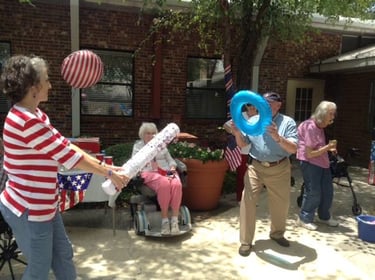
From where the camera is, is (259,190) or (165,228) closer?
(259,190)

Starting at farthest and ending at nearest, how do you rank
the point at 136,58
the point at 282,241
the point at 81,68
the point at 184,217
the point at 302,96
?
the point at 302,96
the point at 136,58
the point at 81,68
the point at 184,217
the point at 282,241

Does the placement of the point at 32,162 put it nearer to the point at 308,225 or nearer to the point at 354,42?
the point at 308,225

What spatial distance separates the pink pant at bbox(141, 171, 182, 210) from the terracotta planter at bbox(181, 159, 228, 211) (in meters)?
0.88

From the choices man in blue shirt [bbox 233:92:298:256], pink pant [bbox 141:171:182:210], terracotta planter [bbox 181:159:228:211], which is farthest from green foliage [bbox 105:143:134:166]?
man in blue shirt [bbox 233:92:298:256]

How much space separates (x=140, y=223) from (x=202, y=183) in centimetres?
128

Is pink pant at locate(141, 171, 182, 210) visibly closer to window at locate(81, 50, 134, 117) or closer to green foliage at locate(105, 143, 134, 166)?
green foliage at locate(105, 143, 134, 166)

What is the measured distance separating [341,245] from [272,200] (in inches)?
39.6

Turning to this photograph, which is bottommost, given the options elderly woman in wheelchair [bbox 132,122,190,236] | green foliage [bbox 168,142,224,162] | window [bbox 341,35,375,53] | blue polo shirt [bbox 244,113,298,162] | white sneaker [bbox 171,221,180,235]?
white sneaker [bbox 171,221,180,235]

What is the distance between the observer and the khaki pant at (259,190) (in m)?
3.91

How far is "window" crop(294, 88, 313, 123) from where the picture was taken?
1008 cm

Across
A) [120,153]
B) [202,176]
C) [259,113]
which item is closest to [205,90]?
[120,153]

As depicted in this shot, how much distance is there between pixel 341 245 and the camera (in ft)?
14.0

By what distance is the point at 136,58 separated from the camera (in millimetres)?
8312

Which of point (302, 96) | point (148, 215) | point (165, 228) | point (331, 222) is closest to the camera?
point (165, 228)
